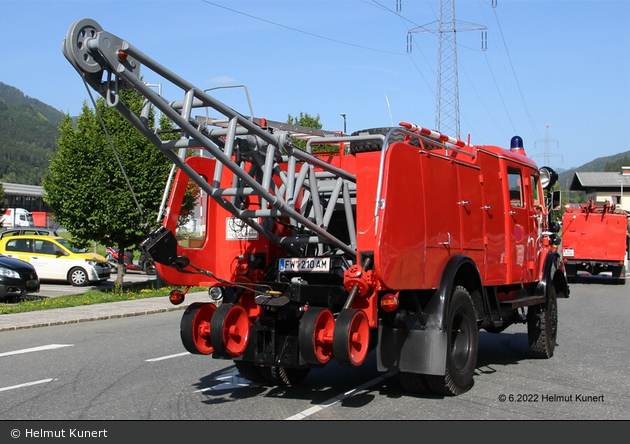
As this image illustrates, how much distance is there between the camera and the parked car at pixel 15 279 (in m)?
16.1

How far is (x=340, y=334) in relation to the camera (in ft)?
18.5

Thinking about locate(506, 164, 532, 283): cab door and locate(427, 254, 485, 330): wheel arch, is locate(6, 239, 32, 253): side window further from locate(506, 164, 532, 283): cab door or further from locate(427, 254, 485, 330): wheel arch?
locate(427, 254, 485, 330): wheel arch

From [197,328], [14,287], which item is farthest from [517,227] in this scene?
[14,287]

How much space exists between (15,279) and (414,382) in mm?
12673

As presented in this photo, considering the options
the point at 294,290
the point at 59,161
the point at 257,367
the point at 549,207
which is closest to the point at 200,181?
the point at 294,290

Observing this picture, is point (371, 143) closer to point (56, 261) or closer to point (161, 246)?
point (161, 246)

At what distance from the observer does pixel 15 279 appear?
53.4ft

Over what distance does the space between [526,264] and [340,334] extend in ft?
13.8

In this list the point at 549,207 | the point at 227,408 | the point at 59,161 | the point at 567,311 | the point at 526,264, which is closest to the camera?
the point at 227,408

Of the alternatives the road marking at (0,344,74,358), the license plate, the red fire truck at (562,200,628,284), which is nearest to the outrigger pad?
the license plate

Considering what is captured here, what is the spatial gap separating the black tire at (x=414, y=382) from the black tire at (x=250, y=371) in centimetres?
160

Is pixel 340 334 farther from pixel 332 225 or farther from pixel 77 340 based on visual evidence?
pixel 77 340

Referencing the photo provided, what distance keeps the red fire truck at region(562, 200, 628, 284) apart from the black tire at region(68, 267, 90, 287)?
16.9 meters

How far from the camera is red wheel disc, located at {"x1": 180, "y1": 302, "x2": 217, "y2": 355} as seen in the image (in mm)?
6395
